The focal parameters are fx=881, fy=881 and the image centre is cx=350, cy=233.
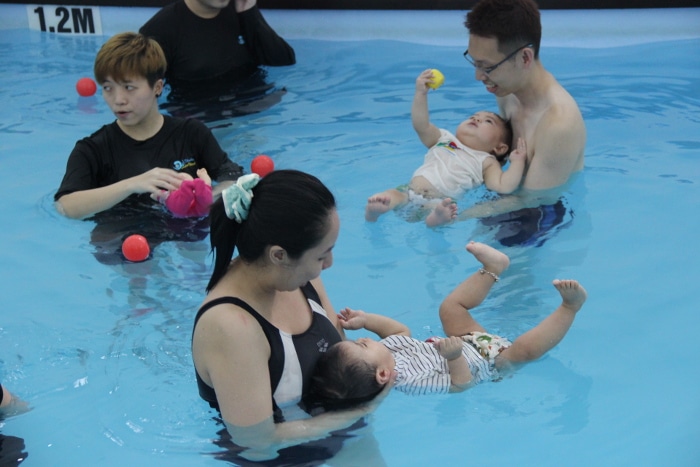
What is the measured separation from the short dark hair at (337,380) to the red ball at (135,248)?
1.77 m

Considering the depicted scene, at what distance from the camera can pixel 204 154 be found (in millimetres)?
4734

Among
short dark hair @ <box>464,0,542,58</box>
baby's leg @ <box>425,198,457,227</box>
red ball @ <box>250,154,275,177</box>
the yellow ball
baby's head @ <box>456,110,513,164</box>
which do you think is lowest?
red ball @ <box>250,154,275,177</box>

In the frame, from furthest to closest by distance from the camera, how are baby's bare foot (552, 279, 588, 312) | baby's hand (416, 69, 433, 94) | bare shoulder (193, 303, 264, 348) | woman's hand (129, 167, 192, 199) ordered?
baby's hand (416, 69, 433, 94), woman's hand (129, 167, 192, 199), baby's bare foot (552, 279, 588, 312), bare shoulder (193, 303, 264, 348)

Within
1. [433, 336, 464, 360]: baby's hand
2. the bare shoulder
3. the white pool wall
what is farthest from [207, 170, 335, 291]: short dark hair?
the white pool wall

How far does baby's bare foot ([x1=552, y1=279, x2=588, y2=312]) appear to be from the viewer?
3.53m

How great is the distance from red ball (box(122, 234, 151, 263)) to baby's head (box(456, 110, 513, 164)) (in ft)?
6.28

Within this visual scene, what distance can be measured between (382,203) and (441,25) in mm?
4152

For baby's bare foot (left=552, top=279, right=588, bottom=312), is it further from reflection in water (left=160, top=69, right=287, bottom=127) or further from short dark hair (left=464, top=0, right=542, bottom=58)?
reflection in water (left=160, top=69, right=287, bottom=127)

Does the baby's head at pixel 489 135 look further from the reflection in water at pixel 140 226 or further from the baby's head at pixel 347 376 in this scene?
the baby's head at pixel 347 376

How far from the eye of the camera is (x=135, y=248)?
4.48m

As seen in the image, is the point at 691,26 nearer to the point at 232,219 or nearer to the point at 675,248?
the point at 675,248

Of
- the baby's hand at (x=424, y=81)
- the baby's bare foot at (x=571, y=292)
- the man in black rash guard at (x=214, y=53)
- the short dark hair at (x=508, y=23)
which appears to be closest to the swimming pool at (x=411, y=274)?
the man in black rash guard at (x=214, y=53)

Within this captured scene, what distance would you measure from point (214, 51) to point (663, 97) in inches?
141

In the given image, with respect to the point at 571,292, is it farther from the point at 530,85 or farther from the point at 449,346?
the point at 530,85
